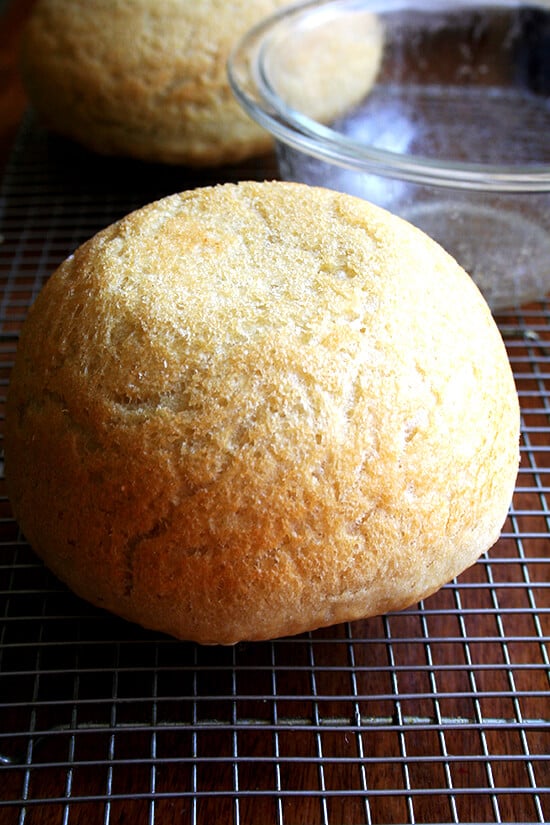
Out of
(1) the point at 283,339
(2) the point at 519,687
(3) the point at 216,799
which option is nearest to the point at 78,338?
(1) the point at 283,339

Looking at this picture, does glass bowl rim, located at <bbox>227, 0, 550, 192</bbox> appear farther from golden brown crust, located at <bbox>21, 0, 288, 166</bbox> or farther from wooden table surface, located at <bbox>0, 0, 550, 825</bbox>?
wooden table surface, located at <bbox>0, 0, 550, 825</bbox>

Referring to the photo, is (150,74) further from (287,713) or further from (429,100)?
(287,713)

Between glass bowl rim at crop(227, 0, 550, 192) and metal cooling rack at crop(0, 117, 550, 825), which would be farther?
glass bowl rim at crop(227, 0, 550, 192)

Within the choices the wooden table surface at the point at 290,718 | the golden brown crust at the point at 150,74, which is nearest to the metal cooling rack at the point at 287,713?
the wooden table surface at the point at 290,718

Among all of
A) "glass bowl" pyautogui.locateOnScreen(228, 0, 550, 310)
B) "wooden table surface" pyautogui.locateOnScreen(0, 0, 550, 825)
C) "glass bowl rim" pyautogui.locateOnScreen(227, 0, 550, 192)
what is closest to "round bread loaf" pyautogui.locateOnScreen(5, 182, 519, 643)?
"wooden table surface" pyautogui.locateOnScreen(0, 0, 550, 825)

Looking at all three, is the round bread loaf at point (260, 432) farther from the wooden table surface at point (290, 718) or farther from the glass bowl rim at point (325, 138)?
the glass bowl rim at point (325, 138)

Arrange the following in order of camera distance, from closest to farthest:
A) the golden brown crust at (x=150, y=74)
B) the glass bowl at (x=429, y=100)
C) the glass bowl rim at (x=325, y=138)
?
the glass bowl rim at (x=325, y=138) < the glass bowl at (x=429, y=100) < the golden brown crust at (x=150, y=74)

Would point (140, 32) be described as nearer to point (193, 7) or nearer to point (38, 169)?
point (193, 7)
